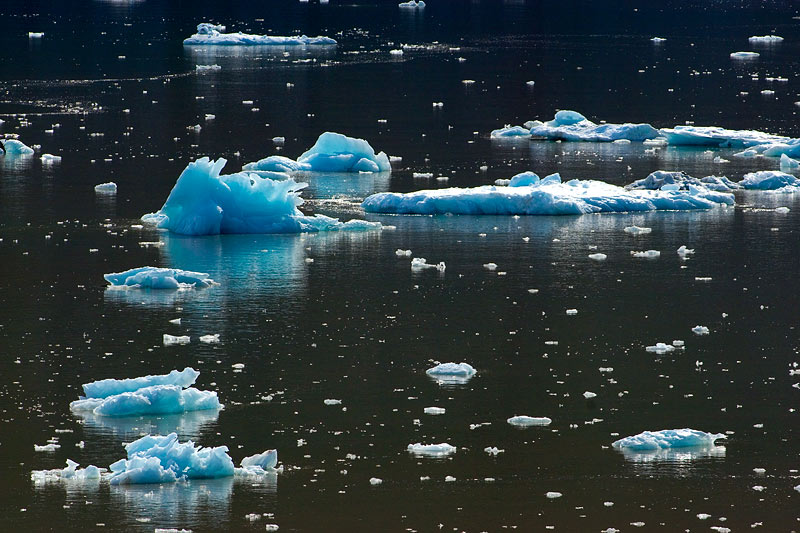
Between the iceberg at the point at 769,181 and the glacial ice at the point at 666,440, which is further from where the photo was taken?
the iceberg at the point at 769,181

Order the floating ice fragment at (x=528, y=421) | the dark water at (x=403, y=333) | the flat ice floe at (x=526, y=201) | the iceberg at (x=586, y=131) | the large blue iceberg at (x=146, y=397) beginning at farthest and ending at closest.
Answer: the iceberg at (x=586, y=131), the flat ice floe at (x=526, y=201), the large blue iceberg at (x=146, y=397), the floating ice fragment at (x=528, y=421), the dark water at (x=403, y=333)

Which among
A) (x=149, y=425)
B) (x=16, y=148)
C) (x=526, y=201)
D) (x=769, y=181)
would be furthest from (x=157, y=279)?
(x=769, y=181)

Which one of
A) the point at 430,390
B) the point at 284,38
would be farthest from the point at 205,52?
the point at 430,390

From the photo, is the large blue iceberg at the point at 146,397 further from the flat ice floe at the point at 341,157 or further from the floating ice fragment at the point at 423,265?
the flat ice floe at the point at 341,157

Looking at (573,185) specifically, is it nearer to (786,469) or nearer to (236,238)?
(236,238)

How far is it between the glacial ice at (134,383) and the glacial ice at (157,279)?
490 centimetres

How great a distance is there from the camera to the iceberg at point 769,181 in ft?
87.2

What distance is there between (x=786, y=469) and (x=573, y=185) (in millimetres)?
13531

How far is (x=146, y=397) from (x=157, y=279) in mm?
5330

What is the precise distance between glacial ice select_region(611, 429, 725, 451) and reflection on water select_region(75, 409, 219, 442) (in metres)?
3.88

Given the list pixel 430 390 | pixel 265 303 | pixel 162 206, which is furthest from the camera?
pixel 162 206

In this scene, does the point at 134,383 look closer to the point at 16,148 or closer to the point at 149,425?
the point at 149,425

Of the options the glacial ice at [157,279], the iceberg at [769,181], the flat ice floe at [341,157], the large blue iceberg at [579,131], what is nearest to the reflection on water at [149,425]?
the glacial ice at [157,279]

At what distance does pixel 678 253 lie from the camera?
21.0 m
